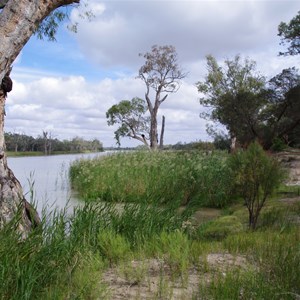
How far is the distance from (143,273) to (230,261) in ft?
3.25

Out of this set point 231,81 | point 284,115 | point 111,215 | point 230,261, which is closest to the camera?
point 230,261

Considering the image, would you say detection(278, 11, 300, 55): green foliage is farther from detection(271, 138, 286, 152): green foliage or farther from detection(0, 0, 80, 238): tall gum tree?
detection(0, 0, 80, 238): tall gum tree

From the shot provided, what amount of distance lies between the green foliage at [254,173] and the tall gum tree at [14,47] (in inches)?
153

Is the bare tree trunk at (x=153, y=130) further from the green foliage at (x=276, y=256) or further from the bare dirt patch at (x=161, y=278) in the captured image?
the bare dirt patch at (x=161, y=278)

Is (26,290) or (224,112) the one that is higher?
(224,112)

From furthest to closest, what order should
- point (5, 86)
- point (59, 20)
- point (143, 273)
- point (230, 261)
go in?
point (59, 20), point (5, 86), point (230, 261), point (143, 273)

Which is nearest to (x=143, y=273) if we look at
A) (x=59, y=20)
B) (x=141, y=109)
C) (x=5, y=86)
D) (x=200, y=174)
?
(x=5, y=86)

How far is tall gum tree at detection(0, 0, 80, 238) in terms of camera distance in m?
4.95

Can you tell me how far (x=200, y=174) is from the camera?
12.6 metres

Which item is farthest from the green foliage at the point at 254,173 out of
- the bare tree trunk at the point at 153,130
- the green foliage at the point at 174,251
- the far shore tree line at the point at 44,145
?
the far shore tree line at the point at 44,145

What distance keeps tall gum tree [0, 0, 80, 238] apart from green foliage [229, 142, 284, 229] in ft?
12.7

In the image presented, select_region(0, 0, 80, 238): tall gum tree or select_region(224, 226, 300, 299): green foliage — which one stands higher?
select_region(0, 0, 80, 238): tall gum tree

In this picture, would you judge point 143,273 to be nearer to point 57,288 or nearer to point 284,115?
point 57,288

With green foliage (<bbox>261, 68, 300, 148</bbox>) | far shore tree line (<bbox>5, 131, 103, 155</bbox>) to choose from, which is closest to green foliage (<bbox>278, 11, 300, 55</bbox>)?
green foliage (<bbox>261, 68, 300, 148</bbox>)
